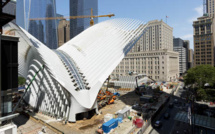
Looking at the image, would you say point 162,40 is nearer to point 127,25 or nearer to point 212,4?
point 127,25

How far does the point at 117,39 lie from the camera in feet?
123

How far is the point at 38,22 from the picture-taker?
600 feet

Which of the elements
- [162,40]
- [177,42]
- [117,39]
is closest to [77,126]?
[117,39]

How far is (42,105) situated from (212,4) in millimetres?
208923

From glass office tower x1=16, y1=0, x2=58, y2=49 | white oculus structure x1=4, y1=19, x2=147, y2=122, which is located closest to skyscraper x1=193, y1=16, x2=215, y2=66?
white oculus structure x1=4, y1=19, x2=147, y2=122

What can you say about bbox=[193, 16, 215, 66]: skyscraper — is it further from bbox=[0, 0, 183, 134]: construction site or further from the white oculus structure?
bbox=[0, 0, 183, 134]: construction site

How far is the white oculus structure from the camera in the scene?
25.5 metres

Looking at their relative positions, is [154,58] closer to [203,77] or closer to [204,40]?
[204,40]

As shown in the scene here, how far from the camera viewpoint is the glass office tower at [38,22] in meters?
182

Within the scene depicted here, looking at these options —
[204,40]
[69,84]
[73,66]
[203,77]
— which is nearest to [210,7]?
[204,40]

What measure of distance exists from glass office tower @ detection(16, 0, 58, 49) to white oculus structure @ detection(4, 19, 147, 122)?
535 feet

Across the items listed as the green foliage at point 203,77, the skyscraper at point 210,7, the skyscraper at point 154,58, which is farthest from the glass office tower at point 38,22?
the skyscraper at point 210,7

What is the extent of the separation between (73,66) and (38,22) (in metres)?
184

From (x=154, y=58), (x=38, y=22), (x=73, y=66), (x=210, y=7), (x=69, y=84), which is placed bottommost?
(x=69, y=84)
